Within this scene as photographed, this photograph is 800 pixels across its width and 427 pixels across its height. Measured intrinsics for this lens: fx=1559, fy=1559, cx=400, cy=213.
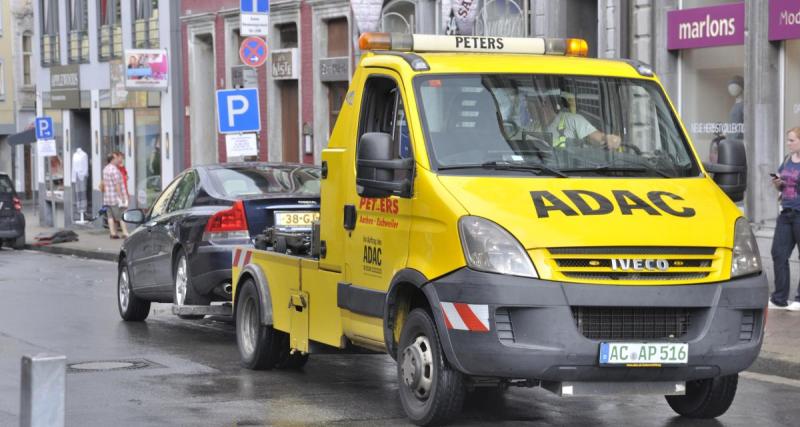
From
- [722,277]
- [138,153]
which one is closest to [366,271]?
[722,277]

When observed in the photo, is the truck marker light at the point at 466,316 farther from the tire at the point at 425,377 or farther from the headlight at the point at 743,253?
the headlight at the point at 743,253

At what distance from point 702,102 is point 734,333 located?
12.5 metres

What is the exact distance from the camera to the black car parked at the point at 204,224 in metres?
13.4

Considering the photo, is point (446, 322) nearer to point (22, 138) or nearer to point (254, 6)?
point (254, 6)

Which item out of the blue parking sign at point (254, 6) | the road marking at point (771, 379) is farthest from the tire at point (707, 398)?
the blue parking sign at point (254, 6)

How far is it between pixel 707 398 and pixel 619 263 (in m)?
1.40

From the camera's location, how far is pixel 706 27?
66.2 ft

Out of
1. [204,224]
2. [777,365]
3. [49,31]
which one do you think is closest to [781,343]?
[777,365]

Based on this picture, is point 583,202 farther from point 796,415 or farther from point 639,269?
point 796,415

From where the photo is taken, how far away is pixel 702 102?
20.6 meters

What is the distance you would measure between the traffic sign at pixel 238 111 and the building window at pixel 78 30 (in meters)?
22.4

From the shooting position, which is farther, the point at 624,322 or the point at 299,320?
the point at 299,320

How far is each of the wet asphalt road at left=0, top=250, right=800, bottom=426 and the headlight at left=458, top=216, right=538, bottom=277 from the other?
122cm

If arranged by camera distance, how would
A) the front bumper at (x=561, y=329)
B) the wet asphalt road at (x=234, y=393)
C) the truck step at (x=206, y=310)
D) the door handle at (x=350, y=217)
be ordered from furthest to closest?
1. the truck step at (x=206, y=310)
2. the door handle at (x=350, y=217)
3. the wet asphalt road at (x=234, y=393)
4. the front bumper at (x=561, y=329)
